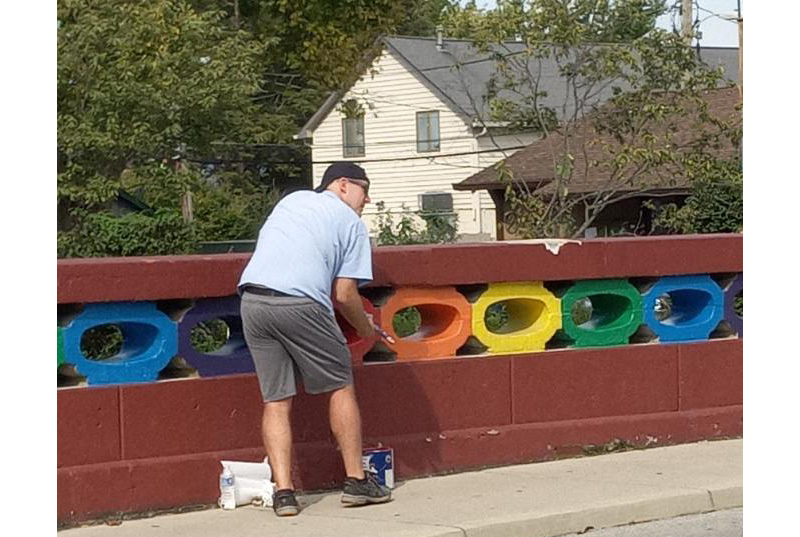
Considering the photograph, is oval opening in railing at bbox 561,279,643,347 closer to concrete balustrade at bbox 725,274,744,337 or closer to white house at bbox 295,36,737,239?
concrete balustrade at bbox 725,274,744,337

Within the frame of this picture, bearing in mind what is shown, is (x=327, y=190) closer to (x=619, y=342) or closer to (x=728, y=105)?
A: (x=619, y=342)

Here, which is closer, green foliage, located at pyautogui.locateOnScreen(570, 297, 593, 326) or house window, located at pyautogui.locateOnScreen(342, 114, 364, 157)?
green foliage, located at pyautogui.locateOnScreen(570, 297, 593, 326)

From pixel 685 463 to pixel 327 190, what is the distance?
2820 mm

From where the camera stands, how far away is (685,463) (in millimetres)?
8438

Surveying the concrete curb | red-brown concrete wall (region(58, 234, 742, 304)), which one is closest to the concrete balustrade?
red-brown concrete wall (region(58, 234, 742, 304))

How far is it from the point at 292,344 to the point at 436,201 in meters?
39.6

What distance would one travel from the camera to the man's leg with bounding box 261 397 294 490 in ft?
22.9

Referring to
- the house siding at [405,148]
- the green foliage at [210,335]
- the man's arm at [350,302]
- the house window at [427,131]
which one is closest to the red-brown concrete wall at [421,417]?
the man's arm at [350,302]

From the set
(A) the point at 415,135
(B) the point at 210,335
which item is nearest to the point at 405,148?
(A) the point at 415,135

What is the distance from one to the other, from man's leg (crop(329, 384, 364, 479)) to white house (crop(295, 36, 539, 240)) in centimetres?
3530

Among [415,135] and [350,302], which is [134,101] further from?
[415,135]

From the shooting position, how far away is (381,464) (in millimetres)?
7660

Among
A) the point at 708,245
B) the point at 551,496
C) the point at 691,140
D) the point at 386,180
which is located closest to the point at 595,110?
the point at 691,140

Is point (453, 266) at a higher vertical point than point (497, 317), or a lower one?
higher
